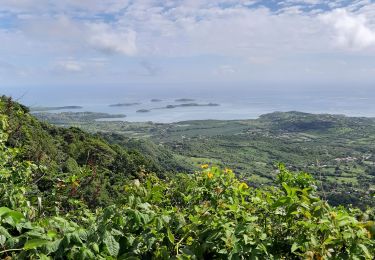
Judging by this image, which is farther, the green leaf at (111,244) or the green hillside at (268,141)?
the green hillside at (268,141)

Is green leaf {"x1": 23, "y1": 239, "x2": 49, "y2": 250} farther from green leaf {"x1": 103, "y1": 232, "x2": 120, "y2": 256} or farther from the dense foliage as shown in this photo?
green leaf {"x1": 103, "y1": 232, "x2": 120, "y2": 256}

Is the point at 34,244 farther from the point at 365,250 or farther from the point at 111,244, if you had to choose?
the point at 365,250

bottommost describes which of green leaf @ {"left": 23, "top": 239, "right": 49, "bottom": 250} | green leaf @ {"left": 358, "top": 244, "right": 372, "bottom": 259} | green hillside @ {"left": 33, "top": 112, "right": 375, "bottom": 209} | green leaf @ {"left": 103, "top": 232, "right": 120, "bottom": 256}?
green hillside @ {"left": 33, "top": 112, "right": 375, "bottom": 209}

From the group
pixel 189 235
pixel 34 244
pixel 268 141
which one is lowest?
pixel 268 141

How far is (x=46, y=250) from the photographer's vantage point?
1.62 metres

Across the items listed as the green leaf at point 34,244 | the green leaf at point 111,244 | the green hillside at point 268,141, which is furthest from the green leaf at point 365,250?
the green hillside at point 268,141

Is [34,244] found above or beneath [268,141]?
above

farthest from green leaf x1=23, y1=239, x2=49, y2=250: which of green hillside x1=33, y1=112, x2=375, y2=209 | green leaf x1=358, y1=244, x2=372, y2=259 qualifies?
green hillside x1=33, y1=112, x2=375, y2=209

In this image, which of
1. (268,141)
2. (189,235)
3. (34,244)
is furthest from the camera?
(268,141)

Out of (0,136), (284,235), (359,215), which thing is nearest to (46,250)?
(284,235)

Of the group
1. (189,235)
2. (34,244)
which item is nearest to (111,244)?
(34,244)

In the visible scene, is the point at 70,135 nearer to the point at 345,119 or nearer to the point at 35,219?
the point at 35,219

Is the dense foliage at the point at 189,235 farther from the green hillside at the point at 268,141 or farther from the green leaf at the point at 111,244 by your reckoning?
the green hillside at the point at 268,141

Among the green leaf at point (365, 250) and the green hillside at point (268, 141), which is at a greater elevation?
the green leaf at point (365, 250)
